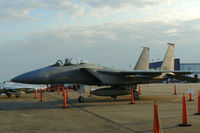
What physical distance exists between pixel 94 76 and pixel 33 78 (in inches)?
137

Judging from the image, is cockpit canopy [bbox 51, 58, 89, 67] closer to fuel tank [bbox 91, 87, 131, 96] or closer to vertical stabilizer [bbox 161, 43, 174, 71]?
fuel tank [bbox 91, 87, 131, 96]

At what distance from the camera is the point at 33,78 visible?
472 inches

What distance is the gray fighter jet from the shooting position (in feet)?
40.6

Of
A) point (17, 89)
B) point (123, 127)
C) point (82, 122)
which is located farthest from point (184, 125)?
point (17, 89)

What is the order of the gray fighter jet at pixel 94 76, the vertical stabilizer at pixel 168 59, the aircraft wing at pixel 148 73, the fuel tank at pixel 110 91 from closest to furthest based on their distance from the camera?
the gray fighter jet at pixel 94 76 → the fuel tank at pixel 110 91 → the aircraft wing at pixel 148 73 → the vertical stabilizer at pixel 168 59

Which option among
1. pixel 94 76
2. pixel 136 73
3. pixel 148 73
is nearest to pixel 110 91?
pixel 94 76

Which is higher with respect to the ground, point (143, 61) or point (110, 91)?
point (143, 61)

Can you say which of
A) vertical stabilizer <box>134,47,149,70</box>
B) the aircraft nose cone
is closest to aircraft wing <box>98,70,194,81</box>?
the aircraft nose cone

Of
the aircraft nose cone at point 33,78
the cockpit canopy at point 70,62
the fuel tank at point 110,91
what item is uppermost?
the cockpit canopy at point 70,62

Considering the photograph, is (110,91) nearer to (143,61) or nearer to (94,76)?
(94,76)

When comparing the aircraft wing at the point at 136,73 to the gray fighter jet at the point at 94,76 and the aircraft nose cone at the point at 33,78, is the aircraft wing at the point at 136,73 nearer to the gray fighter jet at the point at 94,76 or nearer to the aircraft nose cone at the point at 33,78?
the gray fighter jet at the point at 94,76

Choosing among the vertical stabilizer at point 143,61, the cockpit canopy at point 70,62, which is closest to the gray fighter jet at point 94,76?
the cockpit canopy at point 70,62

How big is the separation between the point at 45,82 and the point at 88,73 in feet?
8.64

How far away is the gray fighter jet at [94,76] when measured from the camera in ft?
40.6
